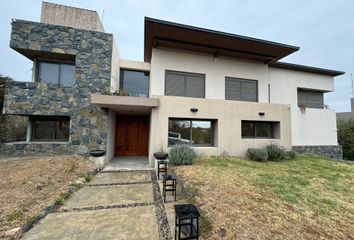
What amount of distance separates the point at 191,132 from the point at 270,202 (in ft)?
17.2

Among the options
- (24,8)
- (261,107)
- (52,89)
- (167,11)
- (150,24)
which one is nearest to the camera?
(150,24)

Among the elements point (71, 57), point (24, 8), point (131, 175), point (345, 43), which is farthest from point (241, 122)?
point (345, 43)

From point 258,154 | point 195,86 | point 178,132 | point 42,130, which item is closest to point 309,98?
point 258,154

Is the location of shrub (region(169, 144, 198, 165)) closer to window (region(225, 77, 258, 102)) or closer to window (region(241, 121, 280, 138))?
window (region(241, 121, 280, 138))

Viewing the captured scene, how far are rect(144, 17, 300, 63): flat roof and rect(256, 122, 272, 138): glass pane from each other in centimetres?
407

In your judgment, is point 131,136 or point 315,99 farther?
point 315,99

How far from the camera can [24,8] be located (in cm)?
1026

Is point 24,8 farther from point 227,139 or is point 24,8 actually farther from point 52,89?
point 227,139

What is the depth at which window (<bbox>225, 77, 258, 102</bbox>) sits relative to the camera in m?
9.94

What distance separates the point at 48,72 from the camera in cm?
884

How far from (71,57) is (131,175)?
7.06 meters

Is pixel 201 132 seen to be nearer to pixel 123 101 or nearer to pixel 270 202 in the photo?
pixel 123 101

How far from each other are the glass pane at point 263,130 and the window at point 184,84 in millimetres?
3947

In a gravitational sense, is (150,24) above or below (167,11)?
below
